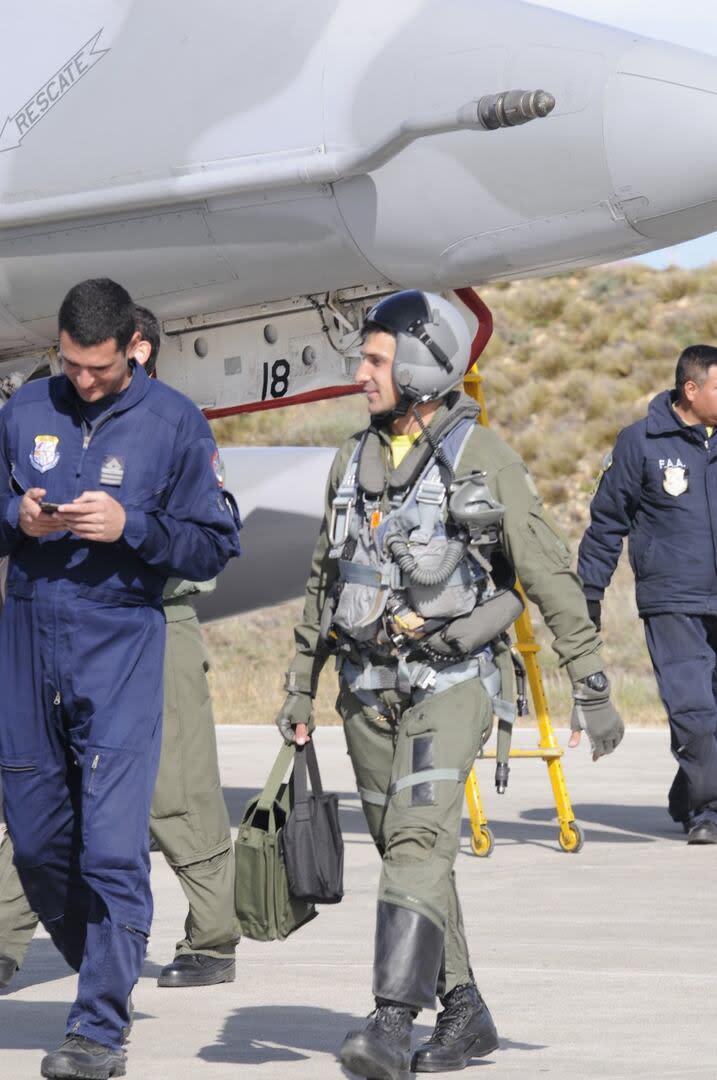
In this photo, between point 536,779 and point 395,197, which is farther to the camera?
point 536,779

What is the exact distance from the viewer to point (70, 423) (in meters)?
5.49

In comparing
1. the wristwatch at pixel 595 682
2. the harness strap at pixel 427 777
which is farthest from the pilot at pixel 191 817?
the wristwatch at pixel 595 682

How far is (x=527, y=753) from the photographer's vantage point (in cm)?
978

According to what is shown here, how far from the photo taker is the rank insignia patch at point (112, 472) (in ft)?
17.8

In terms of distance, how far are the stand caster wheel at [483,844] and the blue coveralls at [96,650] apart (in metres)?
4.10

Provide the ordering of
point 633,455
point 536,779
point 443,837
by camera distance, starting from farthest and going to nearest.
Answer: point 536,779
point 633,455
point 443,837

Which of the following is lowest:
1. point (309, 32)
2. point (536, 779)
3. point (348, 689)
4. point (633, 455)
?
point (536, 779)

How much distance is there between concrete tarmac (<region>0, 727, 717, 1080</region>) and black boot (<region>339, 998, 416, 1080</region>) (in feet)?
1.00

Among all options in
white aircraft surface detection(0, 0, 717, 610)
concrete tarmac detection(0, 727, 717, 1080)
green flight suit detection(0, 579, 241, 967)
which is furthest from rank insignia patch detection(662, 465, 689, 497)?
green flight suit detection(0, 579, 241, 967)

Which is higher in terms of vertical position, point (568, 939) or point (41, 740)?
point (41, 740)

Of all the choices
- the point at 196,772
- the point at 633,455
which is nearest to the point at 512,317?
the point at 633,455

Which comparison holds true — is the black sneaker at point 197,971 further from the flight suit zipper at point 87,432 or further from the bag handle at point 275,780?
the flight suit zipper at point 87,432

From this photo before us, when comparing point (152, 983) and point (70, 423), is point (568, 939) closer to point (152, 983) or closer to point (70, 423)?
point (152, 983)

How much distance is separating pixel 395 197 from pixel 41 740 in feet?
13.1
